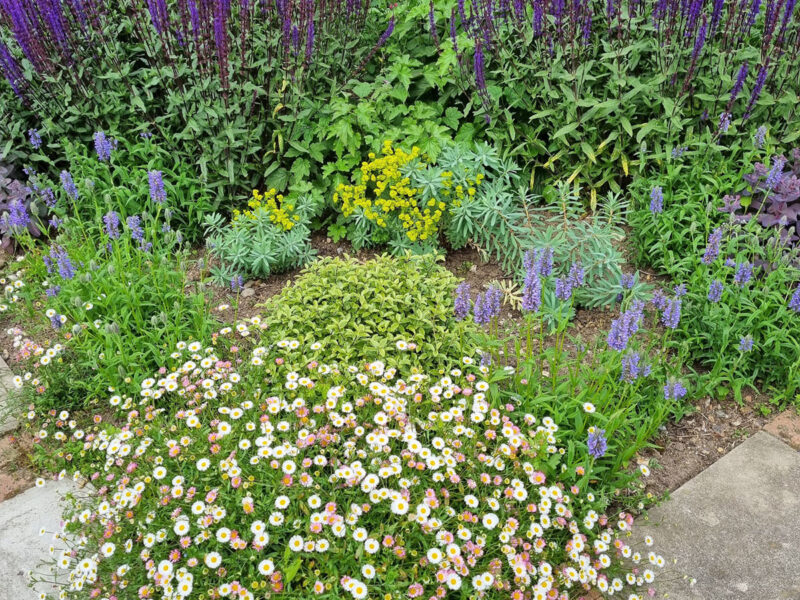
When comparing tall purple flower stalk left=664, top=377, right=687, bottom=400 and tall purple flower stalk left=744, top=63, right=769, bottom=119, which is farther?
tall purple flower stalk left=744, top=63, right=769, bottom=119

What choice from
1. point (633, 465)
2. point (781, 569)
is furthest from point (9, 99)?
point (781, 569)

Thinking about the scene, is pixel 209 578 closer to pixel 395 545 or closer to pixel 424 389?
pixel 395 545

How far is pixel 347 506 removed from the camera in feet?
7.93

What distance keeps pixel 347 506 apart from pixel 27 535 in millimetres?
1386

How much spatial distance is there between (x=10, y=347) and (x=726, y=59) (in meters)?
4.60

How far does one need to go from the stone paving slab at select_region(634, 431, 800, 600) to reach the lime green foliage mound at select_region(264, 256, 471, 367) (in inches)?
45.4

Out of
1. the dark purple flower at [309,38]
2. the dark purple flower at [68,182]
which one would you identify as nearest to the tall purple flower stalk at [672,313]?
the dark purple flower at [309,38]

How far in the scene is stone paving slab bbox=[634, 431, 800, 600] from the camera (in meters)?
2.37

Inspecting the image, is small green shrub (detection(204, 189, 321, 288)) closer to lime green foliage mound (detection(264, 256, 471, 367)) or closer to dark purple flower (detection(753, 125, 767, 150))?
lime green foliage mound (detection(264, 256, 471, 367))

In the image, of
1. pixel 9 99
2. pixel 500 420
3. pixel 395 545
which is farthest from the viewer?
pixel 9 99

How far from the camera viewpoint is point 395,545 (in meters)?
2.29

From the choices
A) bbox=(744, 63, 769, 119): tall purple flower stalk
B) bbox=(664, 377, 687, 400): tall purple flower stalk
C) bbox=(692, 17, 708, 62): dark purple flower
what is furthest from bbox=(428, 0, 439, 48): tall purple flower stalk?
bbox=(664, 377, 687, 400): tall purple flower stalk

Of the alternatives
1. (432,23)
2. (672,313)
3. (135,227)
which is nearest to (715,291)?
(672,313)

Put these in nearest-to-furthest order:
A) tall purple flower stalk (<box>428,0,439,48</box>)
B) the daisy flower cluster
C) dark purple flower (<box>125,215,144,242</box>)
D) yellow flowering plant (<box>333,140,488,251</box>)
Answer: the daisy flower cluster
dark purple flower (<box>125,215,144,242</box>)
yellow flowering plant (<box>333,140,488,251</box>)
tall purple flower stalk (<box>428,0,439,48</box>)
